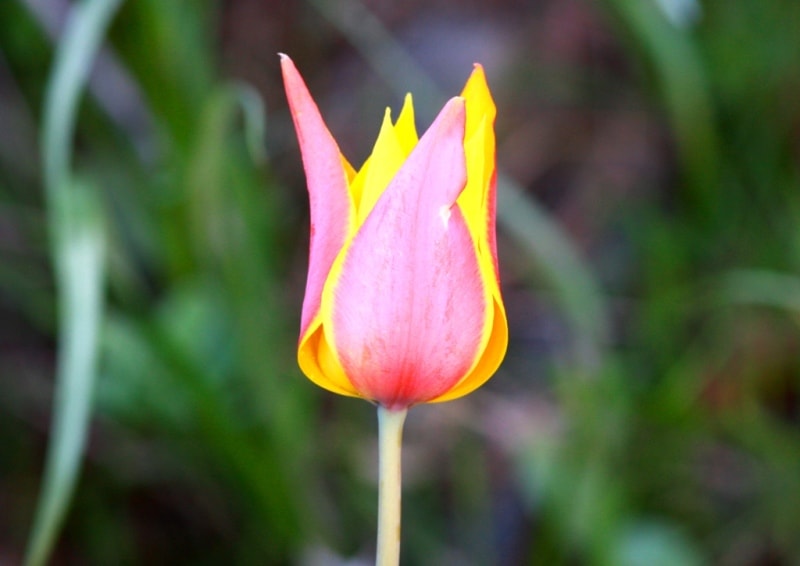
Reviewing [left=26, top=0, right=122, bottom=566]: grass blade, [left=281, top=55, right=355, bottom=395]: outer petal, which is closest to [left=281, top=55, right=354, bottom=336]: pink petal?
[left=281, top=55, right=355, bottom=395]: outer petal

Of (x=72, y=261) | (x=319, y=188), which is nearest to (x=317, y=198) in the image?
(x=319, y=188)

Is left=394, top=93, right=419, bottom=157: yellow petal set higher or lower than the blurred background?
lower

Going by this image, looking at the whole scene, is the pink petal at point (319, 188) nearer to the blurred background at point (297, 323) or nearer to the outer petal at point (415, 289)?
the outer petal at point (415, 289)

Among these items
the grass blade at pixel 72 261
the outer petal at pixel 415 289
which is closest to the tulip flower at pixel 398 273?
the outer petal at pixel 415 289

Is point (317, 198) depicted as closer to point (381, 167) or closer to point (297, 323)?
point (381, 167)

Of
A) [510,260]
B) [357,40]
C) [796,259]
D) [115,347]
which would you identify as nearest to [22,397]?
[115,347]

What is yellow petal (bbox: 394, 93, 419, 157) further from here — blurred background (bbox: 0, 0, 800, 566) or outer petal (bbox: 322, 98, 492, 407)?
blurred background (bbox: 0, 0, 800, 566)

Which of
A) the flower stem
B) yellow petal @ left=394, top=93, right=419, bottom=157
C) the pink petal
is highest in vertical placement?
yellow petal @ left=394, top=93, right=419, bottom=157

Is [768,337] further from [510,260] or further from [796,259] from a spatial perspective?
[510,260]
